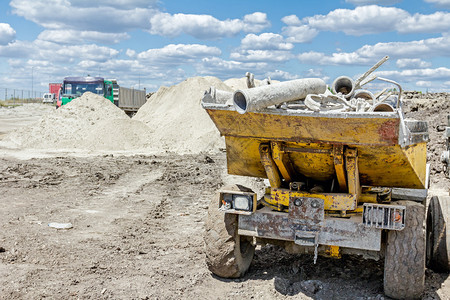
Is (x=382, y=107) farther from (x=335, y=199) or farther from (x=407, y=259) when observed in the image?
(x=407, y=259)

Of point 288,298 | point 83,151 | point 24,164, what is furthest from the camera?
point 83,151

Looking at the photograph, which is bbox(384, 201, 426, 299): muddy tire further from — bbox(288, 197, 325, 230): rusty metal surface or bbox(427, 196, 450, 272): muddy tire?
bbox(427, 196, 450, 272): muddy tire

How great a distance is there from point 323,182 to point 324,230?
72 centimetres

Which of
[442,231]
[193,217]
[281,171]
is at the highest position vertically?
[281,171]

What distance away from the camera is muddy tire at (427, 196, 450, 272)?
16.8 feet

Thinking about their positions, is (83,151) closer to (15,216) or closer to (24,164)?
(24,164)

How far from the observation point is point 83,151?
57.8 ft

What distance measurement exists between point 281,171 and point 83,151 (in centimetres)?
1407

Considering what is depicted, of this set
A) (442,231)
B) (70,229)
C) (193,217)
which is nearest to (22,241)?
(70,229)

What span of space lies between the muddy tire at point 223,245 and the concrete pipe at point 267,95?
57.6 inches

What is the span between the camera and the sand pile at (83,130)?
18750mm

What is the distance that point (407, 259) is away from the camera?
429 centimetres

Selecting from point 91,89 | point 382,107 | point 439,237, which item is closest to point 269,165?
point 382,107

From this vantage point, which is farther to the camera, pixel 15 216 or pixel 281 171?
pixel 15 216
